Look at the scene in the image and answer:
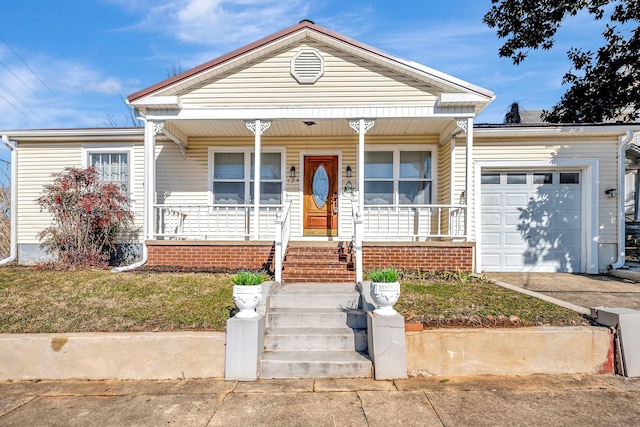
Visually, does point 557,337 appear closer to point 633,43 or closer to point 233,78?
point 233,78

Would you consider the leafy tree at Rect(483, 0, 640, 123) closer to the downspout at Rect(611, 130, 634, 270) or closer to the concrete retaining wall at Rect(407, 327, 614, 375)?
the downspout at Rect(611, 130, 634, 270)

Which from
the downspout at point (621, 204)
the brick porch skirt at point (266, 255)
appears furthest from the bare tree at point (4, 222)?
the downspout at point (621, 204)

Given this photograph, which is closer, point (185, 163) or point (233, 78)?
point (233, 78)

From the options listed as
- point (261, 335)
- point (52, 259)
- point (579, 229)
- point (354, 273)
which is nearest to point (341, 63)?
point (354, 273)

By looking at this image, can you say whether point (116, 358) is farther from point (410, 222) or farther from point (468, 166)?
point (468, 166)

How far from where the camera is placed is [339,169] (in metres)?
9.19

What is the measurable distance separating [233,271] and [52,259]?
15.8ft

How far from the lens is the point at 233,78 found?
7.95 m

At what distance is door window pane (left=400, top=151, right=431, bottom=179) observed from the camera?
9180 millimetres

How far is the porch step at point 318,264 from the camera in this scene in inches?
257

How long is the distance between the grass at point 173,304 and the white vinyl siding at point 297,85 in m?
3.70

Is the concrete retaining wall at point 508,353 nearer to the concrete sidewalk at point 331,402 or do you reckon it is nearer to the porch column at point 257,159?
the concrete sidewalk at point 331,402

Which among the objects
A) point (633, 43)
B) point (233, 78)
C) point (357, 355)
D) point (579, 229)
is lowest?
point (357, 355)

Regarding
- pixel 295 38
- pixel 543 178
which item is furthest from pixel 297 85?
pixel 543 178
